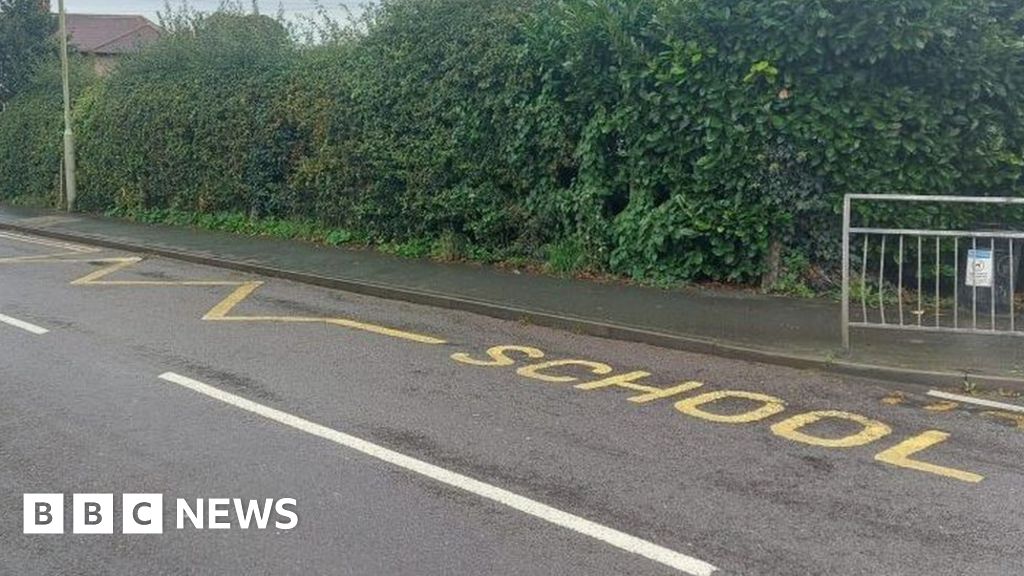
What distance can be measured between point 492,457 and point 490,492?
0.55m

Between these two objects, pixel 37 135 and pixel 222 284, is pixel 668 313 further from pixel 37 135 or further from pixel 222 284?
pixel 37 135

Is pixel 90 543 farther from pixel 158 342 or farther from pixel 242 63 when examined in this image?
pixel 242 63

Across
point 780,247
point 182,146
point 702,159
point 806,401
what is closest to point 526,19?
point 702,159

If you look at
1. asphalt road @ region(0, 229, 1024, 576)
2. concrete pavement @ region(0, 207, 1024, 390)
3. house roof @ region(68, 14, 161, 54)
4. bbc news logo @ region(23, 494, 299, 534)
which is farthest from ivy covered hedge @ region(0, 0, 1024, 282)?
house roof @ region(68, 14, 161, 54)

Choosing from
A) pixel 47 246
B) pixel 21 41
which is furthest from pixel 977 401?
pixel 21 41

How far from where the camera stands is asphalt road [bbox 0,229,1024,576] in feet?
13.7

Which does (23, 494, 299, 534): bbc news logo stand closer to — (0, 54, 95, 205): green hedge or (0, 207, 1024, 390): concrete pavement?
(0, 207, 1024, 390): concrete pavement

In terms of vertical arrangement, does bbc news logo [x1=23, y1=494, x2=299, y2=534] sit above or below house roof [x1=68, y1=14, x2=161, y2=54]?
below

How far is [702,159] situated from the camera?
33.8 feet

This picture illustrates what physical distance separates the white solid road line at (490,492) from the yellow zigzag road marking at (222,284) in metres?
2.63

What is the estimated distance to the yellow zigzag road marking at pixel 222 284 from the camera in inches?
366

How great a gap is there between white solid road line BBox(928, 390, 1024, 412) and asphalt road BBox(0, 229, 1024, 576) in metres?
0.15

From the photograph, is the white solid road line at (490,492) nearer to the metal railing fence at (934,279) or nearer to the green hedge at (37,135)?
the metal railing fence at (934,279)

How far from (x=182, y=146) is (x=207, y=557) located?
16.4 meters
